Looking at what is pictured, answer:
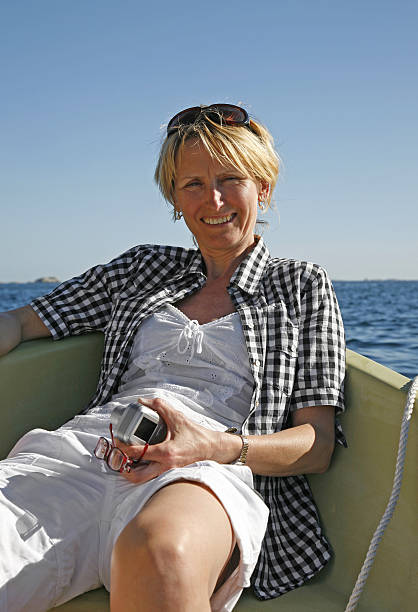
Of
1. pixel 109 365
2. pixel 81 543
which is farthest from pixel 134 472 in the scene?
pixel 109 365

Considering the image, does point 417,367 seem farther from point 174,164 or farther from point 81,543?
point 81,543

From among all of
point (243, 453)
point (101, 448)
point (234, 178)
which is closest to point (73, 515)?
point (101, 448)

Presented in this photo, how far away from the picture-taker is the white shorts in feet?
4.26

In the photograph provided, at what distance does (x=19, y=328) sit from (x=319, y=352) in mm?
1154

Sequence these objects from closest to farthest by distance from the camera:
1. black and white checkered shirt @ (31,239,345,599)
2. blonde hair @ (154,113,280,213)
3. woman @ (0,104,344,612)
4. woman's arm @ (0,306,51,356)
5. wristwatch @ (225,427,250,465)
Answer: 1. woman @ (0,104,344,612)
2. wristwatch @ (225,427,250,465)
3. black and white checkered shirt @ (31,239,345,599)
4. blonde hair @ (154,113,280,213)
5. woman's arm @ (0,306,51,356)

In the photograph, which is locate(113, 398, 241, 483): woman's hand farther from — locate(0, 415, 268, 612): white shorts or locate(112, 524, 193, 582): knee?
locate(112, 524, 193, 582): knee

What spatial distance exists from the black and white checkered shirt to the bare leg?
1.48 feet

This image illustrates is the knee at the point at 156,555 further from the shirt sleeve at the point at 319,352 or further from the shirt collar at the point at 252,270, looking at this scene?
the shirt collar at the point at 252,270

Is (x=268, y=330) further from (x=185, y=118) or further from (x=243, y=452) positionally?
(x=185, y=118)

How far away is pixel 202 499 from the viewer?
1.24 meters

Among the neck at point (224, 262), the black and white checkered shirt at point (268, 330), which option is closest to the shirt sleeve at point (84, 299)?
the black and white checkered shirt at point (268, 330)

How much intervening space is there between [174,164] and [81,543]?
1307 mm

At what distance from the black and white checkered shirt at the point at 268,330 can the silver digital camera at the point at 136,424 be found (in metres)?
0.36

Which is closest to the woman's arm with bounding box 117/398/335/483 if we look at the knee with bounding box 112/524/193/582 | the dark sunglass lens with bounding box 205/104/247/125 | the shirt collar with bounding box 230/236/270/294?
the knee with bounding box 112/524/193/582
